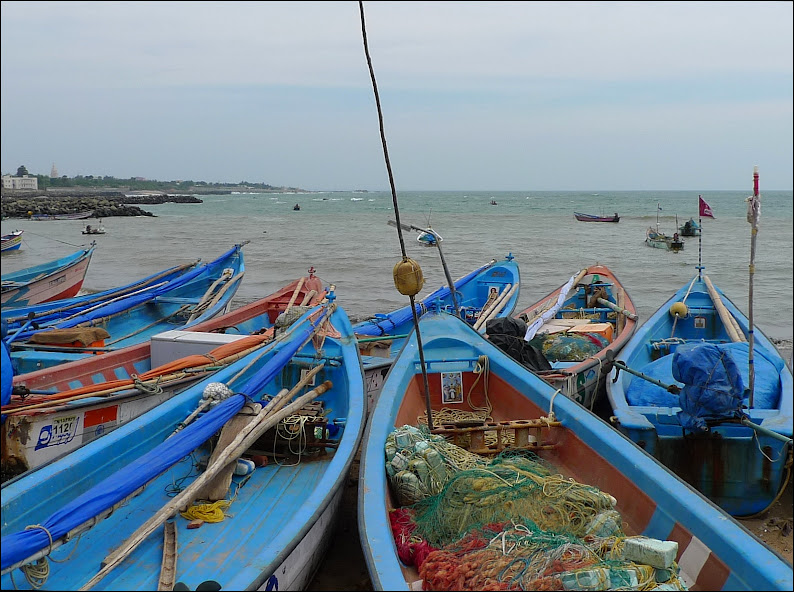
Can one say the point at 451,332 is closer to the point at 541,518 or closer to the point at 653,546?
the point at 541,518

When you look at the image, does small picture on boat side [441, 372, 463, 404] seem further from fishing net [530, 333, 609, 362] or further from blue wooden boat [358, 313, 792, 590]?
fishing net [530, 333, 609, 362]

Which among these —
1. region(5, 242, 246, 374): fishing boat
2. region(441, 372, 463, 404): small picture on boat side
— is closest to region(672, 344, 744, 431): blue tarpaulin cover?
region(441, 372, 463, 404): small picture on boat side

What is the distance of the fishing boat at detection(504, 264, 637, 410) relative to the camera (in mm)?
7334

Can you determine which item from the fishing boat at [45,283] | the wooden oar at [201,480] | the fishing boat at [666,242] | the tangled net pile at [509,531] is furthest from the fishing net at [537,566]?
the fishing boat at [666,242]

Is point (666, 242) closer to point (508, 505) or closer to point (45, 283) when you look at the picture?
point (45, 283)

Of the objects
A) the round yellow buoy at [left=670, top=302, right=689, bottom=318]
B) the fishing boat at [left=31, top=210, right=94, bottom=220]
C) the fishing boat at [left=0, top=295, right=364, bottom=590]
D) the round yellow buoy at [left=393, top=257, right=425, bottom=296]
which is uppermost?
the fishing boat at [left=31, top=210, right=94, bottom=220]

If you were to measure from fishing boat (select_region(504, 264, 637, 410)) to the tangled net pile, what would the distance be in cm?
253

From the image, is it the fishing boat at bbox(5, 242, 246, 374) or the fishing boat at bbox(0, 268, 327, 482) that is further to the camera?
the fishing boat at bbox(5, 242, 246, 374)

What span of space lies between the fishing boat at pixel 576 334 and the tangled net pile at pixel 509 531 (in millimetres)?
2530

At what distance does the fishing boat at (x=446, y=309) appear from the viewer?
8305 mm

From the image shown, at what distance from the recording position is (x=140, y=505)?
4762 mm

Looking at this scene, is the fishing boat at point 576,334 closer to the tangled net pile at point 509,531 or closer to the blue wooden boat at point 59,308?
the tangled net pile at point 509,531

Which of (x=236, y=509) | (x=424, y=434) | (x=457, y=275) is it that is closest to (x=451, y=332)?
(x=424, y=434)

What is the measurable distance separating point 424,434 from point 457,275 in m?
17.4
